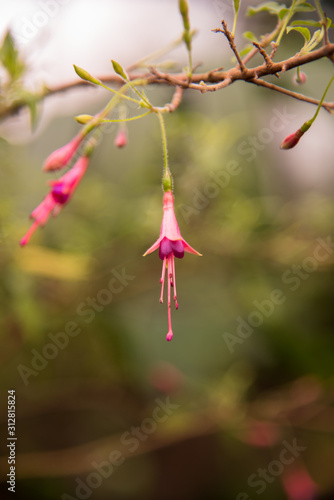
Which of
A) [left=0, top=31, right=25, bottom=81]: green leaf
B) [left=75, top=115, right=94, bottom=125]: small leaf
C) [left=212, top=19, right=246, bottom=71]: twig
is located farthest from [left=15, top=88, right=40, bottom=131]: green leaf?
[left=212, top=19, right=246, bottom=71]: twig

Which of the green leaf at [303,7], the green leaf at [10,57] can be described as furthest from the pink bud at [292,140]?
the green leaf at [10,57]

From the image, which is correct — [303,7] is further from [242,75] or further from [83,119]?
[83,119]

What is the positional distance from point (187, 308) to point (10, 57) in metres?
1.05

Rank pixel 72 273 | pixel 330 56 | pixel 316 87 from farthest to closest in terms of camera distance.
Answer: pixel 316 87 → pixel 72 273 → pixel 330 56

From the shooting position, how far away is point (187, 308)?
1514mm

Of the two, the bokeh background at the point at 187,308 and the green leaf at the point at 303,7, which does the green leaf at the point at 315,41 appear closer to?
the green leaf at the point at 303,7

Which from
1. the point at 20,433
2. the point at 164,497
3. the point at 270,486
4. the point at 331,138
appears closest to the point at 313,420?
the point at 270,486

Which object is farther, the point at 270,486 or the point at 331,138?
the point at 270,486

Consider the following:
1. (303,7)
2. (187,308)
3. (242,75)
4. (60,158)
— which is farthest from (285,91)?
(187,308)

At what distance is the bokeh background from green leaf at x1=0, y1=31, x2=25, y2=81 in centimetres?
29

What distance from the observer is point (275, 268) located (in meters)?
1.33

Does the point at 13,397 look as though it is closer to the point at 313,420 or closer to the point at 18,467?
the point at 18,467

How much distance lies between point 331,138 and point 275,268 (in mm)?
411

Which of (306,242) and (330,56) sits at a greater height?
(330,56)
